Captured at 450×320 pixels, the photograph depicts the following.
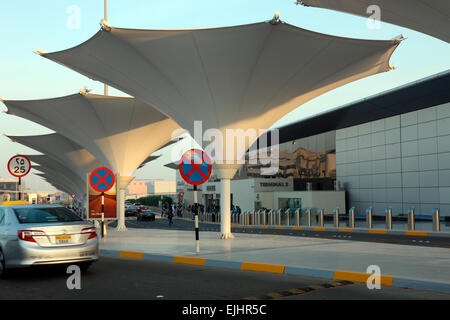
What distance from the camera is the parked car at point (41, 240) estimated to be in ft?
29.0

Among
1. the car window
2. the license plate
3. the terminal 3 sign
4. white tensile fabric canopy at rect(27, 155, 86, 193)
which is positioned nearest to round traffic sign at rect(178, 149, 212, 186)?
the license plate

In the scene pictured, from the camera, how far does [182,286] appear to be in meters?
8.38

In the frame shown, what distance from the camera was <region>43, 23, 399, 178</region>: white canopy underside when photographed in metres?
15.7

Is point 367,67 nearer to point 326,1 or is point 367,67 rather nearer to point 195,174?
point 326,1

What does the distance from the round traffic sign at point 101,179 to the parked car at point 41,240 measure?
23.4ft

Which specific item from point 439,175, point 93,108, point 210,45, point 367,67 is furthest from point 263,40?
point 439,175

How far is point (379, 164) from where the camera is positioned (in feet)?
125

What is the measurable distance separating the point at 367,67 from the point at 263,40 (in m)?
5.18

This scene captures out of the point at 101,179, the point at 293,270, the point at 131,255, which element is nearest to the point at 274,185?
the point at 101,179

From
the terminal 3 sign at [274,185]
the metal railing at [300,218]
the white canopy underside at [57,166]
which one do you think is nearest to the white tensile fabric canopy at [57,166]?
the white canopy underside at [57,166]

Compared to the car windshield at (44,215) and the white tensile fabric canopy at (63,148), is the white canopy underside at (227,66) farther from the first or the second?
Result: the white tensile fabric canopy at (63,148)

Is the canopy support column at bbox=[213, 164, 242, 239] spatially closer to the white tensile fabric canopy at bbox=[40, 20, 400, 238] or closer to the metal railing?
the white tensile fabric canopy at bbox=[40, 20, 400, 238]

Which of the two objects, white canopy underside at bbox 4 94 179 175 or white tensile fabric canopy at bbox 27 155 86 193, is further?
white tensile fabric canopy at bbox 27 155 86 193

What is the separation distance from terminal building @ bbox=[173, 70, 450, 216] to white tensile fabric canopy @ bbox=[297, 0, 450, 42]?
1641cm
